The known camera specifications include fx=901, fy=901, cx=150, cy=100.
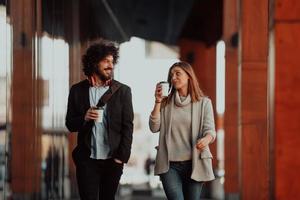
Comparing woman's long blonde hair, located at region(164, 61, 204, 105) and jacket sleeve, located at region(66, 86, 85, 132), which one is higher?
woman's long blonde hair, located at region(164, 61, 204, 105)

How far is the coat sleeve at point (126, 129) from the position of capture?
6.17 meters

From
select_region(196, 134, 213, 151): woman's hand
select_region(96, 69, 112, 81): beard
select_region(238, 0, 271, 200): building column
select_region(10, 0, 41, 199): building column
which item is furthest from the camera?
select_region(238, 0, 271, 200): building column

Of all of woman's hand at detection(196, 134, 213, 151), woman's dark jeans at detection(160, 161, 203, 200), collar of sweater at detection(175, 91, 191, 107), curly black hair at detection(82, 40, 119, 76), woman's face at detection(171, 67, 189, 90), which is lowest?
woman's dark jeans at detection(160, 161, 203, 200)

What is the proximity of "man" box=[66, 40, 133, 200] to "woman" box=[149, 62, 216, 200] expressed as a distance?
0.82 ft

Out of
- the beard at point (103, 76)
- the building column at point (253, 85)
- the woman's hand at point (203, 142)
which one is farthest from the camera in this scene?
the building column at point (253, 85)

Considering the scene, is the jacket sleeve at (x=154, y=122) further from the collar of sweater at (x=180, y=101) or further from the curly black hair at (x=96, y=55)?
the curly black hair at (x=96, y=55)

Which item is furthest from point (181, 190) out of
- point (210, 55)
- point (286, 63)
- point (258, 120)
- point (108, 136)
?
point (210, 55)

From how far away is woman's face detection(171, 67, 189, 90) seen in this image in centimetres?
635

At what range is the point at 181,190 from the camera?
633cm

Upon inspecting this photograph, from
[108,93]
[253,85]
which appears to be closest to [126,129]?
[108,93]

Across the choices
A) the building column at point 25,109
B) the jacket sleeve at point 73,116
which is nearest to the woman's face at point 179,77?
the jacket sleeve at point 73,116

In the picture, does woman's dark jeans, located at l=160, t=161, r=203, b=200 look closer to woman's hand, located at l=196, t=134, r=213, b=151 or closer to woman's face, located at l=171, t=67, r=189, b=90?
woman's hand, located at l=196, t=134, r=213, b=151

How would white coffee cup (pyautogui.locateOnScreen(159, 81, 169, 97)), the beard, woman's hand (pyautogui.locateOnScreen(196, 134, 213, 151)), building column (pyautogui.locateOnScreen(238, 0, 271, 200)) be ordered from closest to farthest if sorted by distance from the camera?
white coffee cup (pyautogui.locateOnScreen(159, 81, 169, 97)) < woman's hand (pyautogui.locateOnScreen(196, 134, 213, 151)) < the beard < building column (pyautogui.locateOnScreen(238, 0, 271, 200))

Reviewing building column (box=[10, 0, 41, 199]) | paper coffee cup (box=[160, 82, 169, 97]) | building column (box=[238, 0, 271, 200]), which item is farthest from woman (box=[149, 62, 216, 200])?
building column (box=[238, 0, 271, 200])
